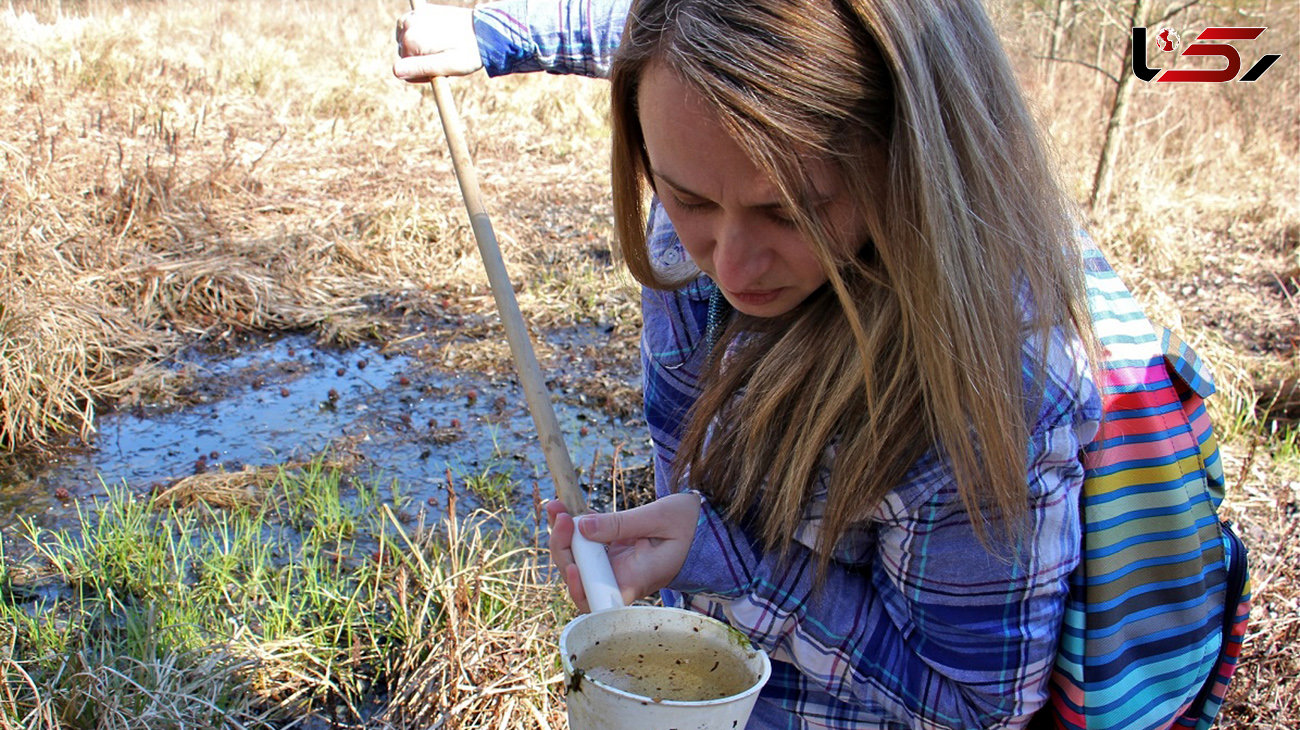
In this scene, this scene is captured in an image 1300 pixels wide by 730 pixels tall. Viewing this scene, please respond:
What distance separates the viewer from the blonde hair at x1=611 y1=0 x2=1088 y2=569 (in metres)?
1.13

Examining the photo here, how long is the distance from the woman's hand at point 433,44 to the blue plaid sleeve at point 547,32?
0.13 ft

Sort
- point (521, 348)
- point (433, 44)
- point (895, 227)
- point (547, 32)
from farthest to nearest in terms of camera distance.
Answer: point (547, 32), point (433, 44), point (521, 348), point (895, 227)

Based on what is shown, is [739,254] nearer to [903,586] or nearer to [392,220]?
[903,586]

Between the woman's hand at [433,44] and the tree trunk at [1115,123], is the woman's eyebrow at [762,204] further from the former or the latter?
the tree trunk at [1115,123]

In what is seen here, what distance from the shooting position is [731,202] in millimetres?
1200

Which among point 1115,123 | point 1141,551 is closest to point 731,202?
point 1141,551

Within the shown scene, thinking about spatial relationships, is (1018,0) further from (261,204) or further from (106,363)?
(106,363)

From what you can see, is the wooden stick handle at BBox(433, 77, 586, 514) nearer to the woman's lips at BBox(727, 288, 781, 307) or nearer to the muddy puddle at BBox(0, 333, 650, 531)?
the woman's lips at BBox(727, 288, 781, 307)

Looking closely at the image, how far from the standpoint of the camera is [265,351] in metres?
4.88

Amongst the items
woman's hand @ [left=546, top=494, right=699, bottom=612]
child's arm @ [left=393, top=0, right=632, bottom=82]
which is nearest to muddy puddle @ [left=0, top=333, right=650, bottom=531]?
child's arm @ [left=393, top=0, right=632, bottom=82]

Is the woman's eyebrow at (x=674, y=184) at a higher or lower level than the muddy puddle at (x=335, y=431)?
higher

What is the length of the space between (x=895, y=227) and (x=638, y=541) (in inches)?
21.5

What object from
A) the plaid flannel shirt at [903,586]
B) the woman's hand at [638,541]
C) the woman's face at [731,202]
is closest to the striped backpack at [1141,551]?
the plaid flannel shirt at [903,586]

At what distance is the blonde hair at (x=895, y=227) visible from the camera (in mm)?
1130
